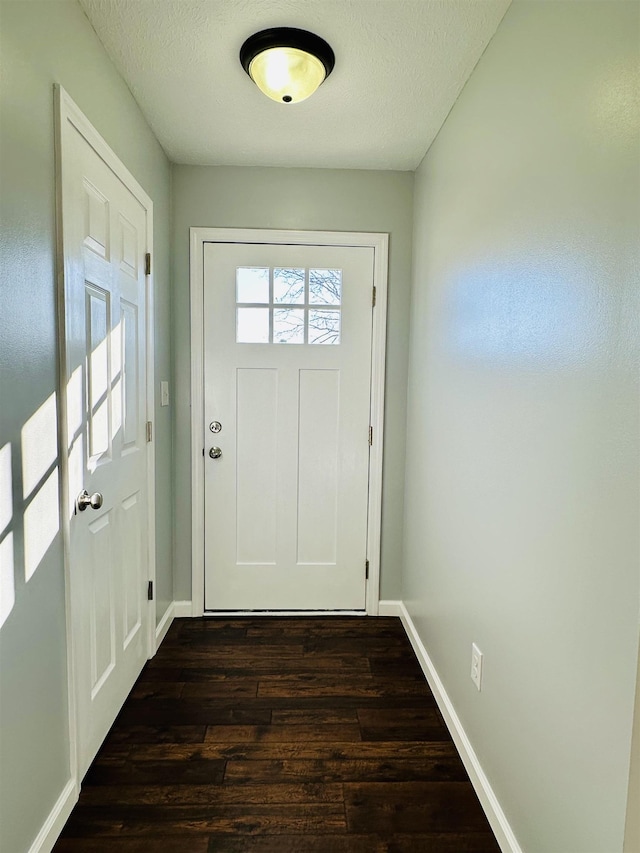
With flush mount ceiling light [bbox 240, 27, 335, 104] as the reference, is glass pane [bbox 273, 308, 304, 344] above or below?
below

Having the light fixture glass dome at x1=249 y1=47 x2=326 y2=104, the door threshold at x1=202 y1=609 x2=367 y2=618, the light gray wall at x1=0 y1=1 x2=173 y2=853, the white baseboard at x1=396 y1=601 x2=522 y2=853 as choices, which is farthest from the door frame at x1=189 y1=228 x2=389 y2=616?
the light gray wall at x1=0 y1=1 x2=173 y2=853

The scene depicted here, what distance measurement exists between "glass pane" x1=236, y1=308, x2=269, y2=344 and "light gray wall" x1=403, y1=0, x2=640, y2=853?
103 centimetres

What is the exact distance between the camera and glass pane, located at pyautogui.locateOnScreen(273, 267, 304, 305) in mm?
2463

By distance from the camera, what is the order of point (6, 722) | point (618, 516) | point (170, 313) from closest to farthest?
point (618, 516), point (6, 722), point (170, 313)

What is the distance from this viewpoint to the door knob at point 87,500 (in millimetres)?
1426

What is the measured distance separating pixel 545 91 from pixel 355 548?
212 cm

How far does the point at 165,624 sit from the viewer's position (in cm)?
239

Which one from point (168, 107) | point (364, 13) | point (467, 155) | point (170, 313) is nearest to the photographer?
point (364, 13)

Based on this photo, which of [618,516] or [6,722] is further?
[6,722]

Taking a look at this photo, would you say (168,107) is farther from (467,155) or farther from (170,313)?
(467,155)

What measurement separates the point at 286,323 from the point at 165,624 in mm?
1694

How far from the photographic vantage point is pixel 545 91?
3.75ft

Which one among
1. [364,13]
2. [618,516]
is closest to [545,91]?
[364,13]

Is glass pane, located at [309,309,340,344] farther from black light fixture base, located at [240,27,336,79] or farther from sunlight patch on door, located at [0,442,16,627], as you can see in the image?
sunlight patch on door, located at [0,442,16,627]
